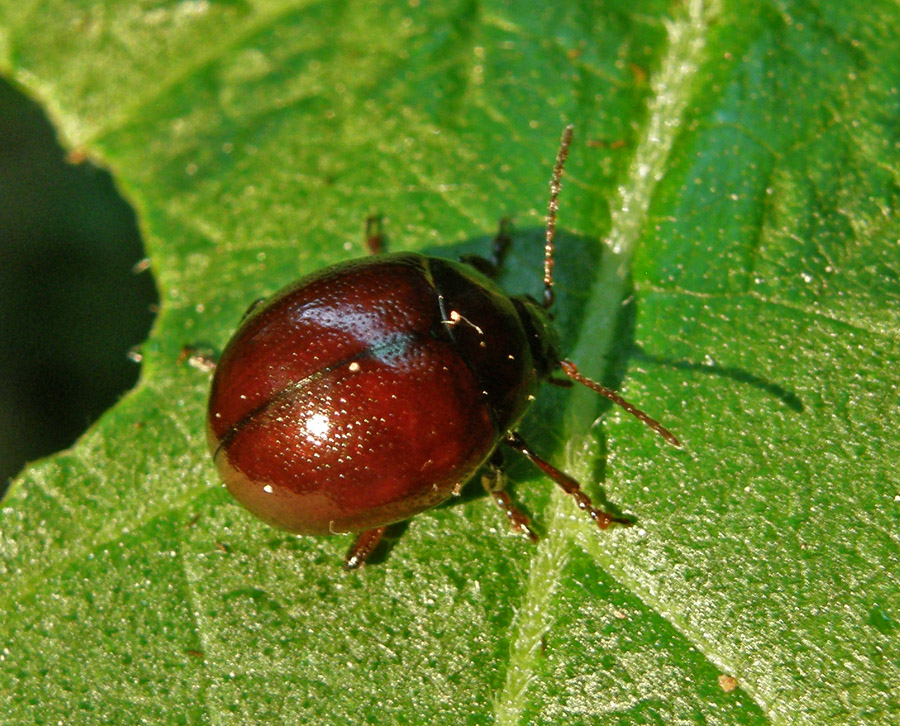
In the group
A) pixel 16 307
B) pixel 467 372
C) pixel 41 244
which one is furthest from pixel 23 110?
pixel 467 372

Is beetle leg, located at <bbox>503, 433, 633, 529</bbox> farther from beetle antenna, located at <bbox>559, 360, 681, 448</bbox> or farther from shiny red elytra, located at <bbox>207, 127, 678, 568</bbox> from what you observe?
beetle antenna, located at <bbox>559, 360, 681, 448</bbox>

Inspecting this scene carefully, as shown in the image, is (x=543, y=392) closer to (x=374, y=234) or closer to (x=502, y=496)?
(x=502, y=496)

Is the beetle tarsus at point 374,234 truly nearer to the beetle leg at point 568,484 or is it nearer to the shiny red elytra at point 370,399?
the shiny red elytra at point 370,399

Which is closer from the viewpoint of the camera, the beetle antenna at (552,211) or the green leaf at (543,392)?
the green leaf at (543,392)

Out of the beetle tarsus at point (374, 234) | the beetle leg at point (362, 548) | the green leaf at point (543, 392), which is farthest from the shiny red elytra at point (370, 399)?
the beetle tarsus at point (374, 234)

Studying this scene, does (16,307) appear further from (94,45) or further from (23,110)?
(94,45)

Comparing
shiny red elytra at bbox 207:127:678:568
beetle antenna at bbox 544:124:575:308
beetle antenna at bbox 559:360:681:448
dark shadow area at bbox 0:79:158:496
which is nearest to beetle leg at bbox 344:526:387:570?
shiny red elytra at bbox 207:127:678:568

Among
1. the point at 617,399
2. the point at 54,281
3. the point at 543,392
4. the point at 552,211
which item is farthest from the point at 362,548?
the point at 54,281
